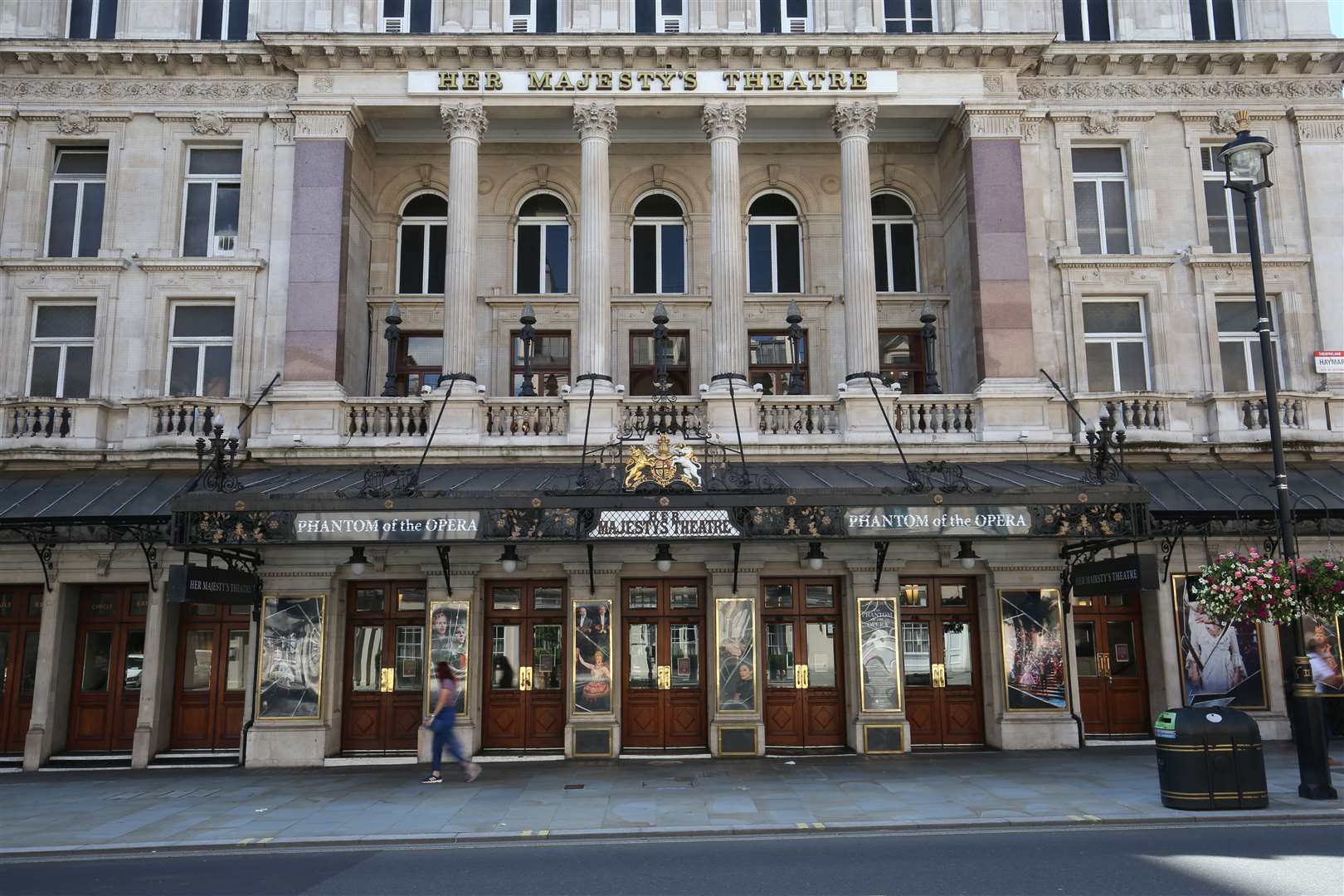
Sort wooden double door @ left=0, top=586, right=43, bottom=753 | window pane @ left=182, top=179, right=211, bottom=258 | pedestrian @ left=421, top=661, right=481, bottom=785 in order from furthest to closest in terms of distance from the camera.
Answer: window pane @ left=182, top=179, right=211, bottom=258
wooden double door @ left=0, top=586, right=43, bottom=753
pedestrian @ left=421, top=661, right=481, bottom=785

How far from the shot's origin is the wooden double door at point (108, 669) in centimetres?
1931

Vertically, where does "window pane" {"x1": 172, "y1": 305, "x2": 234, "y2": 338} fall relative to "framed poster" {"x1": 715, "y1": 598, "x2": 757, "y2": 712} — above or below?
above

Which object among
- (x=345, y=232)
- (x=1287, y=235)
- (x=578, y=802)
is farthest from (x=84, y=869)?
Result: (x=1287, y=235)

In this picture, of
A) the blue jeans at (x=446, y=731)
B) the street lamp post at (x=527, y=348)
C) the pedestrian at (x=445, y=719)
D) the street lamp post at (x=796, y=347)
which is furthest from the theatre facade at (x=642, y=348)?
the blue jeans at (x=446, y=731)

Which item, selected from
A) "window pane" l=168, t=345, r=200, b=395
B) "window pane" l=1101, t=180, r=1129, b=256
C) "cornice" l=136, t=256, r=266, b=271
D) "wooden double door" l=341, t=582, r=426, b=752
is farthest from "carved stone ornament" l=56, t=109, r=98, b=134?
"window pane" l=1101, t=180, r=1129, b=256

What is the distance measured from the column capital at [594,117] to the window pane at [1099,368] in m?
11.4

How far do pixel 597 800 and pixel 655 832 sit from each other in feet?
7.69

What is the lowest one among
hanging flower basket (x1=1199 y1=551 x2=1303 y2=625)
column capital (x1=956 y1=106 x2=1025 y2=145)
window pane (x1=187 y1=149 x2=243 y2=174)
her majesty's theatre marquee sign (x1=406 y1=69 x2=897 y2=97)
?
hanging flower basket (x1=1199 y1=551 x2=1303 y2=625)

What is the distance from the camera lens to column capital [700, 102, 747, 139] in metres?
20.9

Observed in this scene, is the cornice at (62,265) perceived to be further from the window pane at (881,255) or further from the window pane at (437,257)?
the window pane at (881,255)

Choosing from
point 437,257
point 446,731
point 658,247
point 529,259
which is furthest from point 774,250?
point 446,731

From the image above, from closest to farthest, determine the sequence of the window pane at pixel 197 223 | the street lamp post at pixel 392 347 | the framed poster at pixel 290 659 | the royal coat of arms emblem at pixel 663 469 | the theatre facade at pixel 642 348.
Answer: the royal coat of arms emblem at pixel 663 469
the framed poster at pixel 290 659
the theatre facade at pixel 642 348
the street lamp post at pixel 392 347
the window pane at pixel 197 223

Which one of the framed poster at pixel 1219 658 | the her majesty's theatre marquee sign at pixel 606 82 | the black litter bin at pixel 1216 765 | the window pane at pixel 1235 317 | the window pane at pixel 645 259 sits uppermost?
the her majesty's theatre marquee sign at pixel 606 82

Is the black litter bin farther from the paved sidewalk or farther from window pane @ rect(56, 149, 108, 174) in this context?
window pane @ rect(56, 149, 108, 174)
